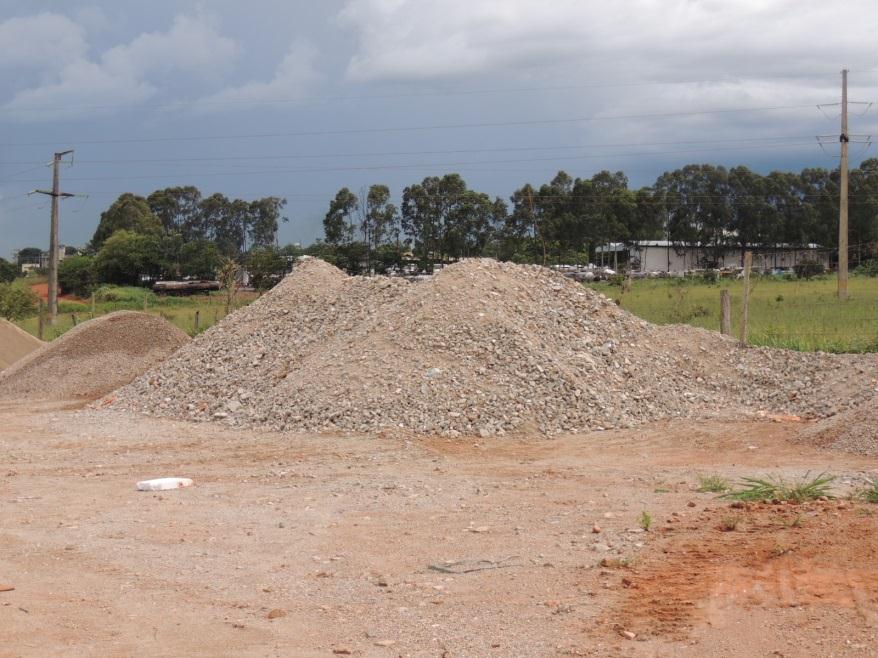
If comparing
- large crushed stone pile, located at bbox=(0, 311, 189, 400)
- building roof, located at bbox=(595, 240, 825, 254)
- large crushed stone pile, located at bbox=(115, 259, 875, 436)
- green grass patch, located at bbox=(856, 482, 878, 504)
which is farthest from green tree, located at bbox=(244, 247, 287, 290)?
green grass patch, located at bbox=(856, 482, 878, 504)

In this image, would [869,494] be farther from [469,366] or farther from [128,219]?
[128,219]

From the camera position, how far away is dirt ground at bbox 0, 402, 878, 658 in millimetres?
5012

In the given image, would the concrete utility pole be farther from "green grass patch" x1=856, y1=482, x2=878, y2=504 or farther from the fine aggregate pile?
"green grass patch" x1=856, y1=482, x2=878, y2=504

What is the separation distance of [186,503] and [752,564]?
477 cm

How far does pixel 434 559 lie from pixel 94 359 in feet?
46.4

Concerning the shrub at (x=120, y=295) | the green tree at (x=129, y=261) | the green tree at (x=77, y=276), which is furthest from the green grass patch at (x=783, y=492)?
the green tree at (x=77, y=276)

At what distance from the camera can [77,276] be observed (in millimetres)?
56625

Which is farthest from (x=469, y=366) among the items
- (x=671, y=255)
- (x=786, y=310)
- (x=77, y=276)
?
(x=671, y=255)

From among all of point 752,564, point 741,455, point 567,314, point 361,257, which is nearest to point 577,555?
point 752,564

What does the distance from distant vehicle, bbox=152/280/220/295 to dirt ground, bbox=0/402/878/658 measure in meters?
37.6

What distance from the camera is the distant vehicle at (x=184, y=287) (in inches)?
1880

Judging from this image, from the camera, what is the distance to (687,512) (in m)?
7.57

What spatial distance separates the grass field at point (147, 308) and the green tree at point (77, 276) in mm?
7111

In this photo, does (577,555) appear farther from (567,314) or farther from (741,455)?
(567,314)
